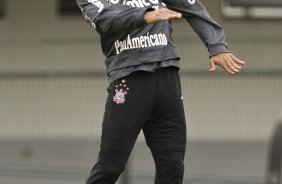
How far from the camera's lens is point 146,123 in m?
5.20

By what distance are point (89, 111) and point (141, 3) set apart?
15.2 ft

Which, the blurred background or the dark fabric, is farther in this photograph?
the blurred background

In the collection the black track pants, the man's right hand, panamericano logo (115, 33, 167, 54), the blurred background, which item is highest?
the man's right hand

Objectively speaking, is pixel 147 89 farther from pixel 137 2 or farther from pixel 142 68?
pixel 137 2

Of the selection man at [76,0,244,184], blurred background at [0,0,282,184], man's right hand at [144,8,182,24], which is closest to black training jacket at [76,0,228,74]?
man at [76,0,244,184]

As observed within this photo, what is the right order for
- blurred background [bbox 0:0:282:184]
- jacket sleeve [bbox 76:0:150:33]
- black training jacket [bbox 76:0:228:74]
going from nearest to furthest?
jacket sleeve [bbox 76:0:150:33] → black training jacket [bbox 76:0:228:74] → blurred background [bbox 0:0:282:184]

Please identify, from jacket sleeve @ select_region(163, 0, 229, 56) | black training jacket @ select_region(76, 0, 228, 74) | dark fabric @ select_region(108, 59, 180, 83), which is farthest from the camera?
jacket sleeve @ select_region(163, 0, 229, 56)

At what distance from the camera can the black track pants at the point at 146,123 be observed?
16.7 ft

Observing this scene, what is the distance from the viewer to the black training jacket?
4.86 metres

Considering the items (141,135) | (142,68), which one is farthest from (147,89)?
(141,135)

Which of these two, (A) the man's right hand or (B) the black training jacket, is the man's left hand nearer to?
(B) the black training jacket

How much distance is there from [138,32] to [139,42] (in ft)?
0.17

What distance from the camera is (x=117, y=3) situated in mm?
5043

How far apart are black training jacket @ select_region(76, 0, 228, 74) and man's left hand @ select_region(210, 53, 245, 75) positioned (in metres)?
0.03
